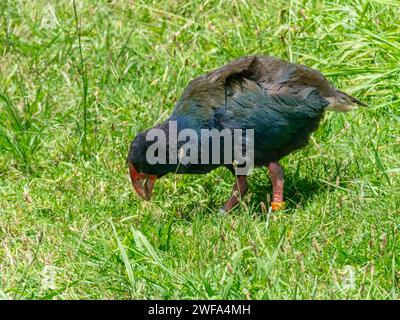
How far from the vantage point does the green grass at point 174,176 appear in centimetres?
427

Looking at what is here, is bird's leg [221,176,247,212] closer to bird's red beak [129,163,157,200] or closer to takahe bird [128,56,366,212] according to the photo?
takahe bird [128,56,366,212]

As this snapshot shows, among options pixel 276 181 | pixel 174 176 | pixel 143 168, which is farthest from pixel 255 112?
pixel 174 176

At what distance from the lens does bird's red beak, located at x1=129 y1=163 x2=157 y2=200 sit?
17.4ft

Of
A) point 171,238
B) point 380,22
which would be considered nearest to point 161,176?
point 171,238

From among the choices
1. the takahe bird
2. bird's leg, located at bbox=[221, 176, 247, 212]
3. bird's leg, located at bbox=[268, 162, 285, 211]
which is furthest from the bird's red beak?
bird's leg, located at bbox=[268, 162, 285, 211]

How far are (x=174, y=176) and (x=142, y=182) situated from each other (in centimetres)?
43

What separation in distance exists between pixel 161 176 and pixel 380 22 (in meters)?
1.76

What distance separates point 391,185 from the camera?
4965 millimetres

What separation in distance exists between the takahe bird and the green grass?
0.61 feet

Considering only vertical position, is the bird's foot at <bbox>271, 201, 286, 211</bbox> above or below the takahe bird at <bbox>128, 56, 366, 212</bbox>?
below

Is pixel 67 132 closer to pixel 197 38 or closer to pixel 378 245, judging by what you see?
pixel 197 38

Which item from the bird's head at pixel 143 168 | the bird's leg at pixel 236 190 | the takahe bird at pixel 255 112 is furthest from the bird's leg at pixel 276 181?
the bird's head at pixel 143 168

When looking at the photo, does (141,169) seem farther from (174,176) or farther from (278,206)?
(278,206)
